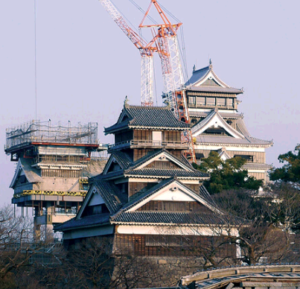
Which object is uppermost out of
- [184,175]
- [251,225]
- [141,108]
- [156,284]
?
[141,108]

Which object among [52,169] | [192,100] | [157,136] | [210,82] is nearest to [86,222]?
[157,136]

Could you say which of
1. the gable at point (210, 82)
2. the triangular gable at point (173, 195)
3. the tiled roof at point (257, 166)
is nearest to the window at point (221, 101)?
the gable at point (210, 82)

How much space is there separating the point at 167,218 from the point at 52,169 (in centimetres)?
3791

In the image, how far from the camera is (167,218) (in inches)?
2269

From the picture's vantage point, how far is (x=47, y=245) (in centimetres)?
6631

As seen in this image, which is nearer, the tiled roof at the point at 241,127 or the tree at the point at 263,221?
the tree at the point at 263,221

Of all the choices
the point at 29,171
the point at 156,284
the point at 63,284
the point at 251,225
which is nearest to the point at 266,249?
the point at 251,225

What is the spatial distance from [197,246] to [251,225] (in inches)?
181

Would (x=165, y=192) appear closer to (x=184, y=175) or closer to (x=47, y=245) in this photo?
(x=184, y=175)

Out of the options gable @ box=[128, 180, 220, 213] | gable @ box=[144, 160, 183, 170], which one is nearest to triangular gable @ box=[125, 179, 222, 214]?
gable @ box=[128, 180, 220, 213]

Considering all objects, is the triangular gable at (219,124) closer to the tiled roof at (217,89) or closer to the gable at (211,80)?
the tiled roof at (217,89)

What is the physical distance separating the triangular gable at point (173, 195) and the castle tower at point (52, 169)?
34875mm

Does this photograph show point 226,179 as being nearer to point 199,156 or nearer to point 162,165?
point 162,165

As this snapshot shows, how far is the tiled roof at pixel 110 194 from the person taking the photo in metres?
58.5
